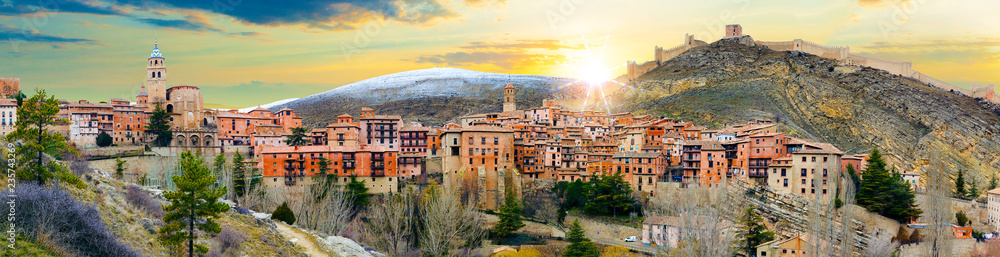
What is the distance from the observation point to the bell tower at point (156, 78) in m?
56.2

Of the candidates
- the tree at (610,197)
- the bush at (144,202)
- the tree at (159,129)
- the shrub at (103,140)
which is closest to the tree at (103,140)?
the shrub at (103,140)

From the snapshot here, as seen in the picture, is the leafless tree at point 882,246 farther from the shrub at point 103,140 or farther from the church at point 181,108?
the shrub at point 103,140

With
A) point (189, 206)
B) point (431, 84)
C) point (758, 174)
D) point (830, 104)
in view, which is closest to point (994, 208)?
point (758, 174)

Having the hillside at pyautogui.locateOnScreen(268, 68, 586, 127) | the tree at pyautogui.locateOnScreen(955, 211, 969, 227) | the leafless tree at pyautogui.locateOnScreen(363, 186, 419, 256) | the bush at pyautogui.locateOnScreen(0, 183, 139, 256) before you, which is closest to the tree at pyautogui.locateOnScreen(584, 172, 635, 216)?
the leafless tree at pyautogui.locateOnScreen(363, 186, 419, 256)

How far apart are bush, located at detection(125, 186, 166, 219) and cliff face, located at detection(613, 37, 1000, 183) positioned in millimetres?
49097

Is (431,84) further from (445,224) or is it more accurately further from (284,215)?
(284,215)

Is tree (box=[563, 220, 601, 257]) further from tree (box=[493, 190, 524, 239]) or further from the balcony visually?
the balcony

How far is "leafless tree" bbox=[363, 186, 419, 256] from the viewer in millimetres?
34250

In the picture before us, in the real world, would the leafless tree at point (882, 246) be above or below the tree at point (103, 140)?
below

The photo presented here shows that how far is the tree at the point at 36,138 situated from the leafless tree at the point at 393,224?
54.1ft

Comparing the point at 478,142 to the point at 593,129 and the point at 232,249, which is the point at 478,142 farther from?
the point at 232,249

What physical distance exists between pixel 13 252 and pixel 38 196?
1.75m

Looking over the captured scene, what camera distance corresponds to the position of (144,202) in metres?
20.0

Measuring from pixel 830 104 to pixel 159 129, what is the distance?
58.5 m
